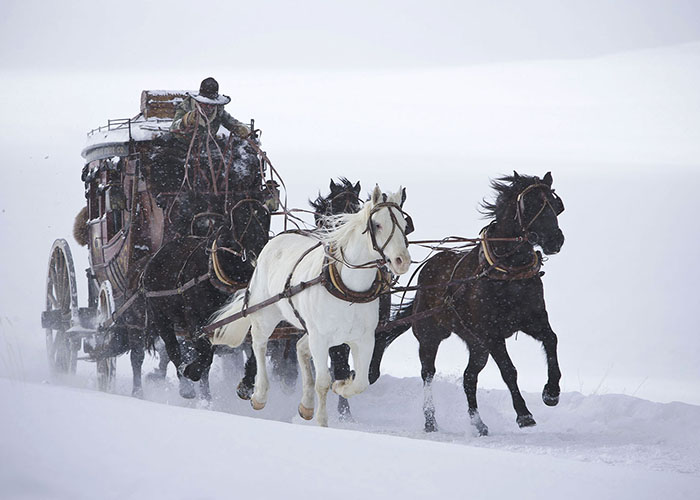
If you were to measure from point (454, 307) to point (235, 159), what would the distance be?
9.41 feet

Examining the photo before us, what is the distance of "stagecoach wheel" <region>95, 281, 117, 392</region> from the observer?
10.2m

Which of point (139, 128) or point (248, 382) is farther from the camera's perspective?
point (139, 128)

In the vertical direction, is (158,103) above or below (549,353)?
above

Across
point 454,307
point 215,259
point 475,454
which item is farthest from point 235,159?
point 475,454

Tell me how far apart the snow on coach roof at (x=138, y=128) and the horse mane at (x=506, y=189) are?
3940 millimetres

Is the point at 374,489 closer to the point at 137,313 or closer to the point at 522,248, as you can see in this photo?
the point at 522,248

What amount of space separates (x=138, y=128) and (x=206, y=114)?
1272 mm

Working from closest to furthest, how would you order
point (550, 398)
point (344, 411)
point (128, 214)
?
point (550, 398), point (344, 411), point (128, 214)

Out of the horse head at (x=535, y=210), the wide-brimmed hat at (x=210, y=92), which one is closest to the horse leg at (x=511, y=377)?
the horse head at (x=535, y=210)

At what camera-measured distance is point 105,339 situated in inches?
400

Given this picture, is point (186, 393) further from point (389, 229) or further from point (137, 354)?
point (389, 229)

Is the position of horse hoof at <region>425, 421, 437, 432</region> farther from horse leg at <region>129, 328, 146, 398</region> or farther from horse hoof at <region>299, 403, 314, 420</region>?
horse leg at <region>129, 328, 146, 398</region>

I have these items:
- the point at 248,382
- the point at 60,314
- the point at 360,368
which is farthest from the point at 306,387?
the point at 60,314

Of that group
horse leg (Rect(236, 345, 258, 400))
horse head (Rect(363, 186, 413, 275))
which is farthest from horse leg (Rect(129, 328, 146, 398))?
horse head (Rect(363, 186, 413, 275))
